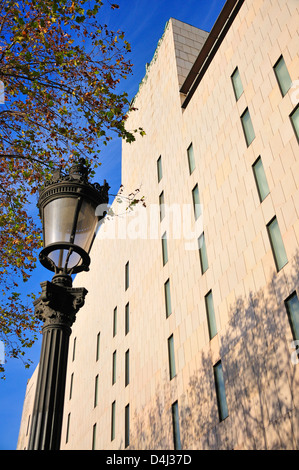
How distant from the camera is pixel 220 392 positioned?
19.5 meters

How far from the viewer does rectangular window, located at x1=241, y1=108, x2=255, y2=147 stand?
21.2m

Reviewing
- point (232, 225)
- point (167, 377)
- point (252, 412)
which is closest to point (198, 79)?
point (232, 225)

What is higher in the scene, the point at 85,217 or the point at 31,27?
the point at 31,27

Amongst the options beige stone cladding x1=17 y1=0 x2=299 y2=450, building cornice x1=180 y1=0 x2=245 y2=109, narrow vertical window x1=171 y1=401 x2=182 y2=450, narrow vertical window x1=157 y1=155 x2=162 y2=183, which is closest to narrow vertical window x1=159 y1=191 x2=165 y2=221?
beige stone cladding x1=17 y1=0 x2=299 y2=450

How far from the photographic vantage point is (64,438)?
43.5m

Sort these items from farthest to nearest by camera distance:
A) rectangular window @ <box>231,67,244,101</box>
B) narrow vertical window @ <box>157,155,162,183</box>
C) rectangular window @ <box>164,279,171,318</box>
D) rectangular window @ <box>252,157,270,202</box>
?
narrow vertical window @ <box>157,155,162,183</box> < rectangular window @ <box>164,279,171,318</box> < rectangular window @ <box>231,67,244,101</box> < rectangular window @ <box>252,157,270,202</box>

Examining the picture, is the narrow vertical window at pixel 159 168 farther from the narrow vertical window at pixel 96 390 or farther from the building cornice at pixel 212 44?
the narrow vertical window at pixel 96 390

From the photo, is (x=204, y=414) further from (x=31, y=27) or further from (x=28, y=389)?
(x=28, y=389)

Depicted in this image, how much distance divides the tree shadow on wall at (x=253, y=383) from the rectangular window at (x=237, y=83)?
10.2 m

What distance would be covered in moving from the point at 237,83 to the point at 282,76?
4.16 metres

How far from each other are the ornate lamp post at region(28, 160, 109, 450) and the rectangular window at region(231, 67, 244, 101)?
19.1 metres

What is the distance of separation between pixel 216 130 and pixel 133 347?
1497 centimetres

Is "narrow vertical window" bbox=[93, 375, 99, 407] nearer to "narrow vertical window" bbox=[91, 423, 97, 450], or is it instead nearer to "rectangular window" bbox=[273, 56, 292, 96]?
"narrow vertical window" bbox=[91, 423, 97, 450]

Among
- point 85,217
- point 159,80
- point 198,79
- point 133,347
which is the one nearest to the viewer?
point 85,217
